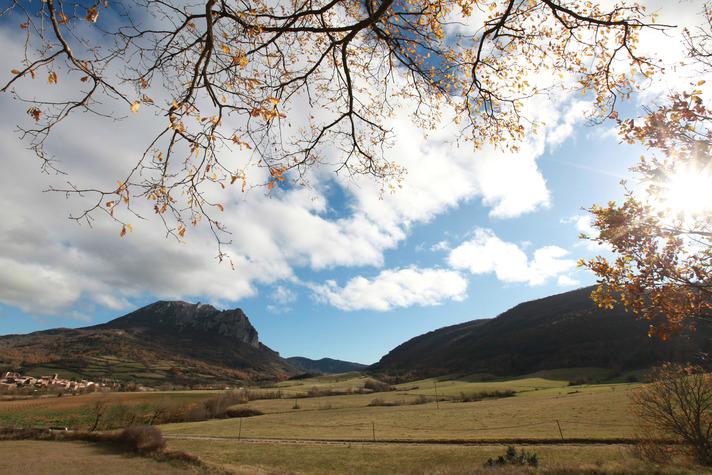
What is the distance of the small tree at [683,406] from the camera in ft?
64.2

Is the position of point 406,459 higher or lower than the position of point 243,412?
lower

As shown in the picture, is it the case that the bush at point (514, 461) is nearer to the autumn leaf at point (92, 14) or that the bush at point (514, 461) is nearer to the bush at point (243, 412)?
the autumn leaf at point (92, 14)

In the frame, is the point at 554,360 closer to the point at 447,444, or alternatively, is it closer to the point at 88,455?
the point at 447,444

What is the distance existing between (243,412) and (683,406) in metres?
80.6

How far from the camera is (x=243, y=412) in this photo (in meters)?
82.4

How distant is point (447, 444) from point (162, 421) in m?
64.6

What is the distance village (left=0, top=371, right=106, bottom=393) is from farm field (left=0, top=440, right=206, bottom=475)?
78.1m

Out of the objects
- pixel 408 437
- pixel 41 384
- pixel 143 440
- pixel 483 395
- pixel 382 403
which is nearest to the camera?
pixel 408 437

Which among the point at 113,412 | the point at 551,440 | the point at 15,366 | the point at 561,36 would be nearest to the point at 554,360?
the point at 551,440

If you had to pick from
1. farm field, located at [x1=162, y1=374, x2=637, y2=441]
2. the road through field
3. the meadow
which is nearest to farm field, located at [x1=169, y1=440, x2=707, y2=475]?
the meadow

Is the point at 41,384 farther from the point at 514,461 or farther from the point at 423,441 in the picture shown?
the point at 514,461

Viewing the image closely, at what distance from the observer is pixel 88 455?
4488cm

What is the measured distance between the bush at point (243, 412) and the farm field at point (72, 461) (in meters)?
34.1

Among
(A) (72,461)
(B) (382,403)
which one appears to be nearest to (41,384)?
(A) (72,461)
